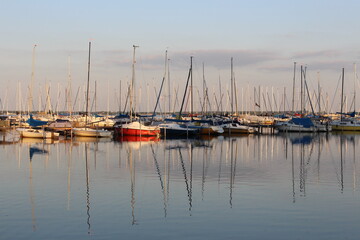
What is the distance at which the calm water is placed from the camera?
15094mm

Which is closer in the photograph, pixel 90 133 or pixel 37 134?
pixel 37 134

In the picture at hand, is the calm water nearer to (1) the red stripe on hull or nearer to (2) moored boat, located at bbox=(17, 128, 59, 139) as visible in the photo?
(2) moored boat, located at bbox=(17, 128, 59, 139)

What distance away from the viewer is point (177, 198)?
20.5m

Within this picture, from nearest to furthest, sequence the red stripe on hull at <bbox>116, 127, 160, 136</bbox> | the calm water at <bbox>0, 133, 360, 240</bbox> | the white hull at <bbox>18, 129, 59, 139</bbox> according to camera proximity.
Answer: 1. the calm water at <bbox>0, 133, 360, 240</bbox>
2. the white hull at <bbox>18, 129, 59, 139</bbox>
3. the red stripe on hull at <bbox>116, 127, 160, 136</bbox>

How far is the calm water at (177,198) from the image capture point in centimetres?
1509

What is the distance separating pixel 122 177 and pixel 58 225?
11.1 meters

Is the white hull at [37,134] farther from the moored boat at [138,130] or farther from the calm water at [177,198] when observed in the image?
the calm water at [177,198]

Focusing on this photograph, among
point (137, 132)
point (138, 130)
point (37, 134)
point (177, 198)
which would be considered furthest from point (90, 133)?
point (177, 198)

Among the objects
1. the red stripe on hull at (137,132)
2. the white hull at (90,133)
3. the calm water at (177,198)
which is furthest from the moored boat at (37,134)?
the calm water at (177,198)

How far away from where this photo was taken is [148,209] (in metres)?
18.2

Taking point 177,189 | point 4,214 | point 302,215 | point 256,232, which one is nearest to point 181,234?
point 256,232

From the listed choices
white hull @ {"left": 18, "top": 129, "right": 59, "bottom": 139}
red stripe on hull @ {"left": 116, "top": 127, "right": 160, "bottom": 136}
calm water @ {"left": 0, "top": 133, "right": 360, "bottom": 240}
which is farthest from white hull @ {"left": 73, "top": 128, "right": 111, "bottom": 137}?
calm water @ {"left": 0, "top": 133, "right": 360, "bottom": 240}

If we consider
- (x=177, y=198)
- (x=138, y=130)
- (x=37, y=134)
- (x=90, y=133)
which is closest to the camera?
(x=177, y=198)

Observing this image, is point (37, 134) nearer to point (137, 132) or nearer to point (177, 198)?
point (137, 132)
